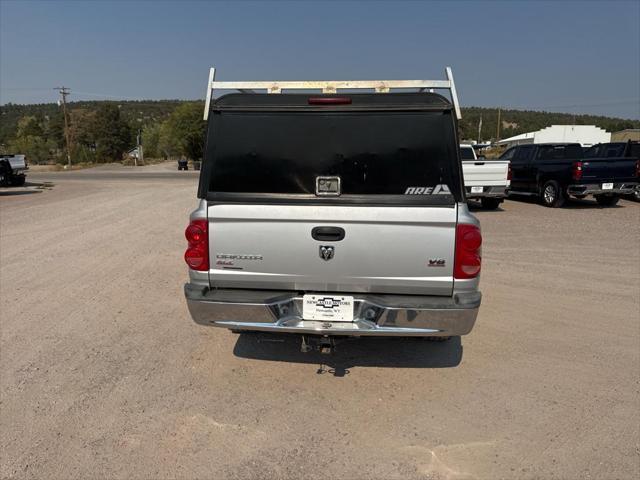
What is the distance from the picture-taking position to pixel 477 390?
374 centimetres

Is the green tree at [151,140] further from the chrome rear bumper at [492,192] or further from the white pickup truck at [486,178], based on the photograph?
the chrome rear bumper at [492,192]

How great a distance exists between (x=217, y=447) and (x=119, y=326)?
2507 mm

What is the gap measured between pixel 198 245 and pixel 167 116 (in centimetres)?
16111

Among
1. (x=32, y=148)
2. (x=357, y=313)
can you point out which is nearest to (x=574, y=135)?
(x=357, y=313)

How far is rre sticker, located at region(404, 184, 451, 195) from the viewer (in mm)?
3297

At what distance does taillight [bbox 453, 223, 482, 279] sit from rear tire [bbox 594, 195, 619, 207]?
47.3ft

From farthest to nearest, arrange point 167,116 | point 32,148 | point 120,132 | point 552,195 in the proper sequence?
point 167,116 → point 120,132 → point 32,148 → point 552,195

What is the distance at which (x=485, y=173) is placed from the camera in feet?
44.2

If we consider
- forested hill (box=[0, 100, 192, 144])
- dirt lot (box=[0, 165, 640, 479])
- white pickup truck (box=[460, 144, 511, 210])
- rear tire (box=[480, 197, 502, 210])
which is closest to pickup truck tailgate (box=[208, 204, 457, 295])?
dirt lot (box=[0, 165, 640, 479])

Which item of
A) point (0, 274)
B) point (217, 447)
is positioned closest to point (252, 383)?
point (217, 447)

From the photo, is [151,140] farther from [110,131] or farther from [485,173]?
[485,173]

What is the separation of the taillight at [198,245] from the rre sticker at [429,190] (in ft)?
4.76

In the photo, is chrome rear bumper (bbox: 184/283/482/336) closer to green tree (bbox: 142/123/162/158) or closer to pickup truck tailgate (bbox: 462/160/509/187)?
pickup truck tailgate (bbox: 462/160/509/187)

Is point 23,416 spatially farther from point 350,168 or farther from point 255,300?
point 350,168
